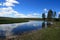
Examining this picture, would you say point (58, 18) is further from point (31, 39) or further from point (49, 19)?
point (31, 39)

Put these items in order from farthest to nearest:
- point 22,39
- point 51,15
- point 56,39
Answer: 1. point 51,15
2. point 22,39
3. point 56,39

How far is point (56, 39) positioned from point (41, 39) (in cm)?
207

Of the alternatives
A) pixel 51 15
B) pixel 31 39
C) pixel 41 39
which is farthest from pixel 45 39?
pixel 51 15

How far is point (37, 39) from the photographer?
687 inches

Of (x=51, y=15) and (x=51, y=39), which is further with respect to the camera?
(x=51, y=15)

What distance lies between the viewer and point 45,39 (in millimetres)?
16969

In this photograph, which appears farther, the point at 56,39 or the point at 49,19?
the point at 49,19

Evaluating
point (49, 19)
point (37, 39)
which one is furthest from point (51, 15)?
point (37, 39)

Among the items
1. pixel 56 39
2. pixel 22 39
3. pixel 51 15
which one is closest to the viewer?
pixel 56 39

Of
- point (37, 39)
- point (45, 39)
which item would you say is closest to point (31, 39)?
point (37, 39)

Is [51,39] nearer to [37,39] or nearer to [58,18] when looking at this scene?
[37,39]

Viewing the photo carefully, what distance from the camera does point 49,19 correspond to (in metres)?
82.5

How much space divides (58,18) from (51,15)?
551cm

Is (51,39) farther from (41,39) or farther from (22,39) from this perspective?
(22,39)
